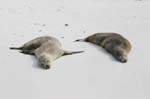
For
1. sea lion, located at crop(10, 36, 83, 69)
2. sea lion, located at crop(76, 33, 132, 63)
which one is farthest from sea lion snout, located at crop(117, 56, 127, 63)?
sea lion, located at crop(10, 36, 83, 69)

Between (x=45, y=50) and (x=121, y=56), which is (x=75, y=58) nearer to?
(x=45, y=50)

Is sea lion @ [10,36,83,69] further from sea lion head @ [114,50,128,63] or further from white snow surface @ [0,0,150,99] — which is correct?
sea lion head @ [114,50,128,63]

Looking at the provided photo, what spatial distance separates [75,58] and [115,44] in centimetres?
75

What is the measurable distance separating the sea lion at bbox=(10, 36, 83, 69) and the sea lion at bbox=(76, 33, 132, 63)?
57 cm

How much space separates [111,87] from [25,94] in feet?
3.44

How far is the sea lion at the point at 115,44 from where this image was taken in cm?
599

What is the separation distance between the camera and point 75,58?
5.93 meters

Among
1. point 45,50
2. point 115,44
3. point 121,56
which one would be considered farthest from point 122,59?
point 45,50

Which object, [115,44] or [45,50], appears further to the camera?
[115,44]

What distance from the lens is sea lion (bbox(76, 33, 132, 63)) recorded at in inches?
236

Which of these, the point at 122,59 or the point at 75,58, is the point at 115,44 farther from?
the point at 75,58

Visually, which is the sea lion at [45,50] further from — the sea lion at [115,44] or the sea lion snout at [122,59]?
the sea lion snout at [122,59]

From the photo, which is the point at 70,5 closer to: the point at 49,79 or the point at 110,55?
the point at 110,55

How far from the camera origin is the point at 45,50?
19.5ft
